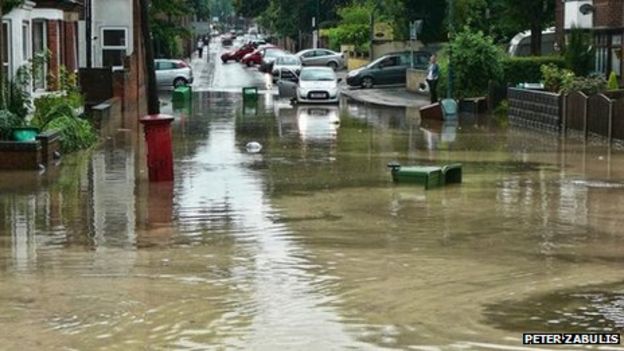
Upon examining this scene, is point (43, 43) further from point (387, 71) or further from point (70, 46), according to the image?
point (387, 71)

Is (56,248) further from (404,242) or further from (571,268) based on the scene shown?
(571,268)

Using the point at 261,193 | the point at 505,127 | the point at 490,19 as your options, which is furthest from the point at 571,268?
the point at 490,19

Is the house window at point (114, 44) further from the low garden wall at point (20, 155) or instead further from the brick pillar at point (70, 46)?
the low garden wall at point (20, 155)

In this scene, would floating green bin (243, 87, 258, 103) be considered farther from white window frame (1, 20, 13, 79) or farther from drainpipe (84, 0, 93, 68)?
white window frame (1, 20, 13, 79)

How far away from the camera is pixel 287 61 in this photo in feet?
217

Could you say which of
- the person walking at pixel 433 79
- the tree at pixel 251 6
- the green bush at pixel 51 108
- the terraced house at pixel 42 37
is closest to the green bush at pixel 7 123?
the green bush at pixel 51 108

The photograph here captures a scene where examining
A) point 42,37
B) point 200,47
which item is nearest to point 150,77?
point 42,37

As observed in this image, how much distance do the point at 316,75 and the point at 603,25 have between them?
10.5m

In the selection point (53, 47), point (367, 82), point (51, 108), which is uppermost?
point (53, 47)

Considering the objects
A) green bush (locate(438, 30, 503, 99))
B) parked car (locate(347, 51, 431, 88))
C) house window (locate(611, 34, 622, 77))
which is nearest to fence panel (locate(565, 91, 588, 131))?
green bush (locate(438, 30, 503, 99))

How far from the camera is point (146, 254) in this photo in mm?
13031

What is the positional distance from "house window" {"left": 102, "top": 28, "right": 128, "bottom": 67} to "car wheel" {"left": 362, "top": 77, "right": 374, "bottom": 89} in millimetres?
10628

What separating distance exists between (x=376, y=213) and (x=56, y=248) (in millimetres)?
4504

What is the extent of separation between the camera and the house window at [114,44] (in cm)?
5125
